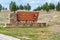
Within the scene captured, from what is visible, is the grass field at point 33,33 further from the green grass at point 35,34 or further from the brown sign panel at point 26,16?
the brown sign panel at point 26,16

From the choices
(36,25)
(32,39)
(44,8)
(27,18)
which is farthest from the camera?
(44,8)

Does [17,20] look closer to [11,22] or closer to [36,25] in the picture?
[11,22]

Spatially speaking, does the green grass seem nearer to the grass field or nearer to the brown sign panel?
the grass field

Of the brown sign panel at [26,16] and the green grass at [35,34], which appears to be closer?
the green grass at [35,34]

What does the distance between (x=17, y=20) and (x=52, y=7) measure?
5888cm

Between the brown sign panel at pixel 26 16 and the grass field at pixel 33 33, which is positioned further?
the brown sign panel at pixel 26 16

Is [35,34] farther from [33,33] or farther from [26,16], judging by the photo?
[26,16]

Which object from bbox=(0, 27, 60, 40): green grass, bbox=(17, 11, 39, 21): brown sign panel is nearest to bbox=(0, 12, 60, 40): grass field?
bbox=(0, 27, 60, 40): green grass

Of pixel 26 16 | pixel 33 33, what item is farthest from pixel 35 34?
pixel 26 16

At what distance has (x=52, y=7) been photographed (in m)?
84.6

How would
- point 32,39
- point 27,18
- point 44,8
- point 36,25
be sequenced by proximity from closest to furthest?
1. point 32,39
2. point 36,25
3. point 27,18
4. point 44,8

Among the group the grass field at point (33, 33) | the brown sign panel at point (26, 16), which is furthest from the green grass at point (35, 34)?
the brown sign panel at point (26, 16)

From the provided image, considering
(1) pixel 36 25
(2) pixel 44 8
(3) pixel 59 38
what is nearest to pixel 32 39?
(3) pixel 59 38

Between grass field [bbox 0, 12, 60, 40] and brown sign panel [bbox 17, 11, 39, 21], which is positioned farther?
brown sign panel [bbox 17, 11, 39, 21]
